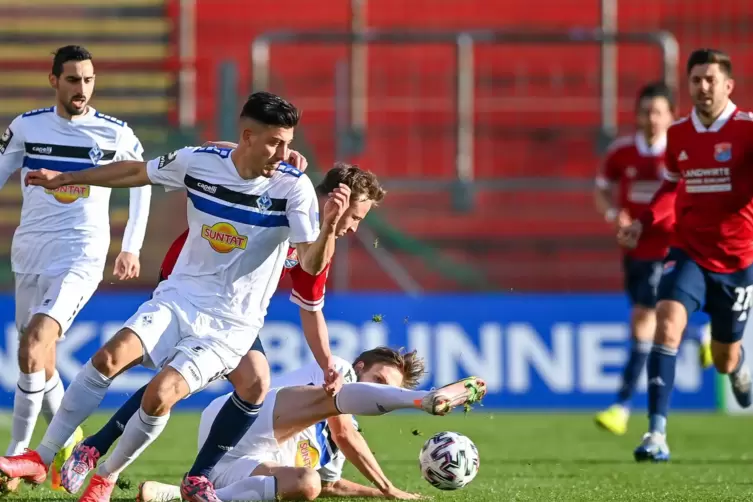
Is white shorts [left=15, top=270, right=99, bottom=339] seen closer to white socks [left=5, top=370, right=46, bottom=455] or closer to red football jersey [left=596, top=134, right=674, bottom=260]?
white socks [left=5, top=370, right=46, bottom=455]

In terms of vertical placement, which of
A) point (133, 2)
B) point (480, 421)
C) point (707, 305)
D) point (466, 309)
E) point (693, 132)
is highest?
point (133, 2)

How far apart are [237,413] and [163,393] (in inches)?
19.7

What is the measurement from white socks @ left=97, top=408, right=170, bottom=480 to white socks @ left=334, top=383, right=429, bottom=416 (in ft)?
2.73

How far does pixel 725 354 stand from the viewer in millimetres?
8547

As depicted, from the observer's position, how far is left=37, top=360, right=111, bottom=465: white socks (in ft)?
19.5

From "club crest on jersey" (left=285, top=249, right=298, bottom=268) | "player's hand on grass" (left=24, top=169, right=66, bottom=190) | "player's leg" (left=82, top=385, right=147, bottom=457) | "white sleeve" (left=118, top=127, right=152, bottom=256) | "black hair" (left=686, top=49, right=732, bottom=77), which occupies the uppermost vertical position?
"black hair" (left=686, top=49, right=732, bottom=77)

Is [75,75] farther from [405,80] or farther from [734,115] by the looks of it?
[405,80]

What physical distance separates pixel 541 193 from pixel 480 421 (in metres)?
5.38

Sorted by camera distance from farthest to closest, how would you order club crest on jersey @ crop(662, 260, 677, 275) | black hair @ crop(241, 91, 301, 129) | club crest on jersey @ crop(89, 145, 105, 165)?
club crest on jersey @ crop(662, 260, 677, 275) < club crest on jersey @ crop(89, 145, 105, 165) < black hair @ crop(241, 91, 301, 129)

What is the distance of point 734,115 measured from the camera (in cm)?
848

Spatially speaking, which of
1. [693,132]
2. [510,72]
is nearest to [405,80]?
[510,72]

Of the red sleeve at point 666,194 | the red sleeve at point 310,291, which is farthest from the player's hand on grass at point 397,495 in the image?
the red sleeve at point 666,194

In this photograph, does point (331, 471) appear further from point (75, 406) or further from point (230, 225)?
point (230, 225)

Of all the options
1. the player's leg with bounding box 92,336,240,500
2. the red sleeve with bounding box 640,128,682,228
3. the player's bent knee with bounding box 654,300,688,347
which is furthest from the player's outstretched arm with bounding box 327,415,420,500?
the red sleeve with bounding box 640,128,682,228
